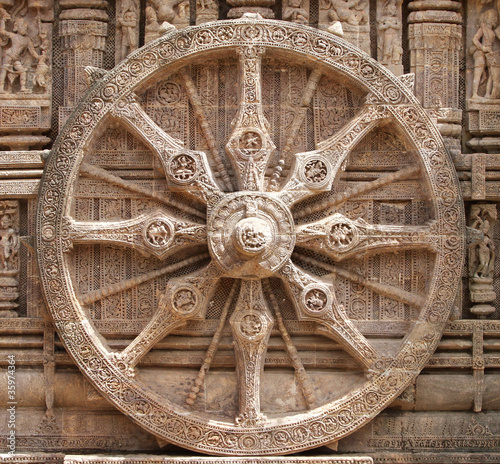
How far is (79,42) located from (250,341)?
3.39 meters

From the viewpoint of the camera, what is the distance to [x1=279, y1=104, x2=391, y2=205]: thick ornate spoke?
7664 millimetres

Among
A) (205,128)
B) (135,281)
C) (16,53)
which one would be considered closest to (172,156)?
(205,128)

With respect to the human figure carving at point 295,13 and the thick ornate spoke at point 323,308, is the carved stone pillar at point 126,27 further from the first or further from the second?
the thick ornate spoke at point 323,308

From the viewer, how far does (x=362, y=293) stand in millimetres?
7961

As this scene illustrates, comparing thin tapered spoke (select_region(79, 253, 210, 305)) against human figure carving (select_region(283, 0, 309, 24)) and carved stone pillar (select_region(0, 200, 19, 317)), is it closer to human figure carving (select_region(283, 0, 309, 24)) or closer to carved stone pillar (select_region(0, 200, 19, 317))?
carved stone pillar (select_region(0, 200, 19, 317))

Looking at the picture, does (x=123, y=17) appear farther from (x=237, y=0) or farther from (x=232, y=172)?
(x=232, y=172)

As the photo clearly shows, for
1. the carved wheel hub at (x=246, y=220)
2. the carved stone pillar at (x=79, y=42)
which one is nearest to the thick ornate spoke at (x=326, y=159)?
the carved wheel hub at (x=246, y=220)

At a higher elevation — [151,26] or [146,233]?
[151,26]

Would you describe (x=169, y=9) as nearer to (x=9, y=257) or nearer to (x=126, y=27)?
(x=126, y=27)

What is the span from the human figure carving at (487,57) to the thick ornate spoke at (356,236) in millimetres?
1540

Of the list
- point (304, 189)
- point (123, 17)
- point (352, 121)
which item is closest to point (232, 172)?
point (304, 189)

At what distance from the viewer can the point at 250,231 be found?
24.2ft

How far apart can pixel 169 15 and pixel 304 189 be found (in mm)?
2219

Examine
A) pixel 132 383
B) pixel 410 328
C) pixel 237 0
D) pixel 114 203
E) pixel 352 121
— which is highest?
pixel 237 0
